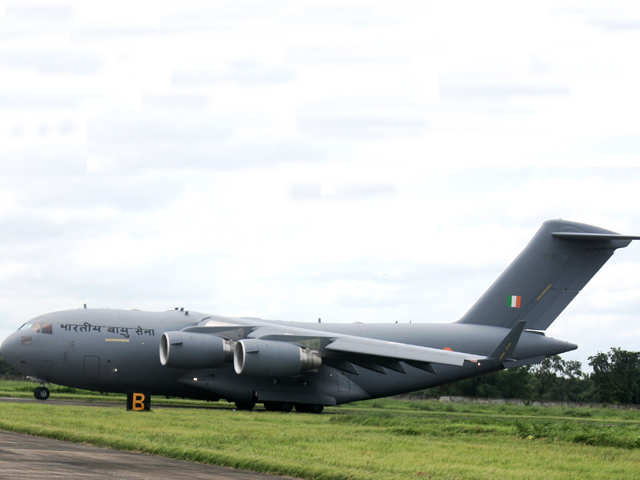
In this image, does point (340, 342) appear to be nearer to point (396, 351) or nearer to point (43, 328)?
point (396, 351)

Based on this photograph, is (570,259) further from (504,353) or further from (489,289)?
Result: (504,353)

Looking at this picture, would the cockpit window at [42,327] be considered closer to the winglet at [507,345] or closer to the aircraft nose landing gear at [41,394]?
the aircraft nose landing gear at [41,394]

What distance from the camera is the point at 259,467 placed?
50.4ft

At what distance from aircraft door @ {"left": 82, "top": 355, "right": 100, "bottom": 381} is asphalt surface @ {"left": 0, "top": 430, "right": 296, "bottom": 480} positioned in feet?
46.6

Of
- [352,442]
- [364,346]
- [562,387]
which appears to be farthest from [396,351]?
[562,387]

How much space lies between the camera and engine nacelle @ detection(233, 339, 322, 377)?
1206 inches

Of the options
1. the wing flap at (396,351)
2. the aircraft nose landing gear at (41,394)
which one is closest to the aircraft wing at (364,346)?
the wing flap at (396,351)

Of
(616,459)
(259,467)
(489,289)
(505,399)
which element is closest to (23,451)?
(259,467)

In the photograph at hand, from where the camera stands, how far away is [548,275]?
118 ft

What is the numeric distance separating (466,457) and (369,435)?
172 inches

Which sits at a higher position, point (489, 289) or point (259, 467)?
point (489, 289)

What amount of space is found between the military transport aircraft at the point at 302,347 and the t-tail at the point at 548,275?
32 mm

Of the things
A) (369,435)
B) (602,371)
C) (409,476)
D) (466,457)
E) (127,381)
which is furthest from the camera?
(602,371)

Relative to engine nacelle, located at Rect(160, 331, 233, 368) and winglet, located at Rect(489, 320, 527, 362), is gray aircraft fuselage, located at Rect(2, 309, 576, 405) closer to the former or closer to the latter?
engine nacelle, located at Rect(160, 331, 233, 368)
